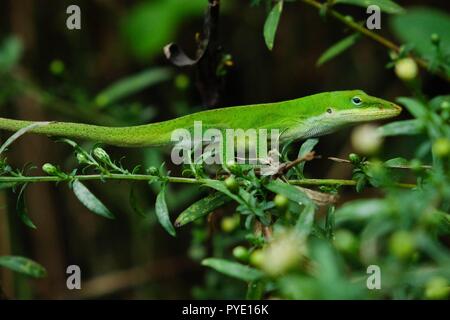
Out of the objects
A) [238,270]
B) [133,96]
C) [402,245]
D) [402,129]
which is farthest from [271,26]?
[133,96]

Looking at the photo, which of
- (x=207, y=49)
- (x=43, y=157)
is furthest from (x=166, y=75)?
(x=43, y=157)

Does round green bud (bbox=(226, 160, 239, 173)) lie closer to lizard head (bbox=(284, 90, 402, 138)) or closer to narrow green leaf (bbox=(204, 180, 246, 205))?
narrow green leaf (bbox=(204, 180, 246, 205))

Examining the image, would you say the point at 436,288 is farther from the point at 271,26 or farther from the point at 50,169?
the point at 271,26

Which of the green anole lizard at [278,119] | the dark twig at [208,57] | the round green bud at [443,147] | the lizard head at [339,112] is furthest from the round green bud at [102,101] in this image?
the round green bud at [443,147]

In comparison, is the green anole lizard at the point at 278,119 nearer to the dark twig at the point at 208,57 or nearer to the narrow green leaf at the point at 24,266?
the dark twig at the point at 208,57
